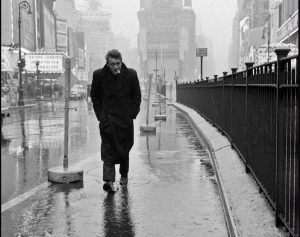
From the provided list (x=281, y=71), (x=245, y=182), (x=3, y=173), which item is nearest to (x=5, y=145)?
(x=3, y=173)

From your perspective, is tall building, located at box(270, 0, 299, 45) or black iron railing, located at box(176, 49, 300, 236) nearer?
black iron railing, located at box(176, 49, 300, 236)

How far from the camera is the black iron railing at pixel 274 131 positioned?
4148 millimetres

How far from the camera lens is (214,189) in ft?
23.4

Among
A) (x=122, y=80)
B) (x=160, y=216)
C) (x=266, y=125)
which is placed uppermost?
(x=122, y=80)

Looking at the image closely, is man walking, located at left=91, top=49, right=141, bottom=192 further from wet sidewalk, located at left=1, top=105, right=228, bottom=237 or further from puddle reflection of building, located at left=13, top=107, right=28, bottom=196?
puddle reflection of building, located at left=13, top=107, right=28, bottom=196

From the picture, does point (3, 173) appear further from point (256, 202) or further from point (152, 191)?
point (152, 191)

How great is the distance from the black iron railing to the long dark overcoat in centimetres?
159

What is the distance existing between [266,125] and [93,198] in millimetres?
2323

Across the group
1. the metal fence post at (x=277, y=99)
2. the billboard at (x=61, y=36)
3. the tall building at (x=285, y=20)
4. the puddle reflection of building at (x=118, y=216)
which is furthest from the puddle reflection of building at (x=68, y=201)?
the billboard at (x=61, y=36)

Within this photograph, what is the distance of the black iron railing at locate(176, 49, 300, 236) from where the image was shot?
4148mm

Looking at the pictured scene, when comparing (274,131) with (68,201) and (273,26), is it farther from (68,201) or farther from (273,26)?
(273,26)

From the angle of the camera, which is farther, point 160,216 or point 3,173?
point 160,216

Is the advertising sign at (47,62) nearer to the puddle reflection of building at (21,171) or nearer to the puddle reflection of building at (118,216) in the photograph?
the puddle reflection of building at (21,171)

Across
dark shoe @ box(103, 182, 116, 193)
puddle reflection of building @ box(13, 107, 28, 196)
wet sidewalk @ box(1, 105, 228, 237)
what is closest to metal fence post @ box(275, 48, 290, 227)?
wet sidewalk @ box(1, 105, 228, 237)
